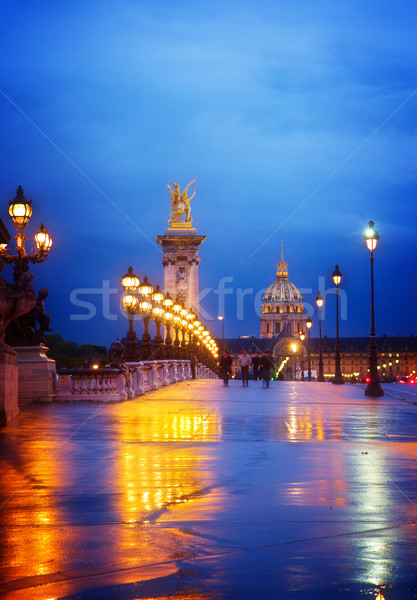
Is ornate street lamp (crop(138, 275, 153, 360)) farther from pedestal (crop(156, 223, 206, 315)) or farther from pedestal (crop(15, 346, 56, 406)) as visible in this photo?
pedestal (crop(156, 223, 206, 315))

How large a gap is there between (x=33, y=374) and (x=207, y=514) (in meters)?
20.0

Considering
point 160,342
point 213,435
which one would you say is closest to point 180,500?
point 213,435

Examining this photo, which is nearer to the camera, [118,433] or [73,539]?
[73,539]

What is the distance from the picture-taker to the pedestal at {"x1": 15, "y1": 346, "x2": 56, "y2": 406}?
1112 inches

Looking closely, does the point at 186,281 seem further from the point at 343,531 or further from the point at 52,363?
the point at 343,531

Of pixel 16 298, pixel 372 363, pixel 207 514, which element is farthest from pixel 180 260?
pixel 207 514

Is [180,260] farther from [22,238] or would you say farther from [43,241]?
[22,238]

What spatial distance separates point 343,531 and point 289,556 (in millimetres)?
1082

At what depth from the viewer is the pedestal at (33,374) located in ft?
92.7

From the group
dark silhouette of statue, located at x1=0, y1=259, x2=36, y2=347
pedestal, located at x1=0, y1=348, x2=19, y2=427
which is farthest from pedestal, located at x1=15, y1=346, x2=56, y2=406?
dark silhouette of statue, located at x1=0, y1=259, x2=36, y2=347

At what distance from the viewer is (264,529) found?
8.48 meters

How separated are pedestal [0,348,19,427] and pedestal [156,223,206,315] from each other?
129594 millimetres

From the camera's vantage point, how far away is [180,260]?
497ft

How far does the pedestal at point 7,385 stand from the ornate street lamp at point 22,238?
19.4 feet
